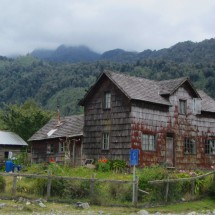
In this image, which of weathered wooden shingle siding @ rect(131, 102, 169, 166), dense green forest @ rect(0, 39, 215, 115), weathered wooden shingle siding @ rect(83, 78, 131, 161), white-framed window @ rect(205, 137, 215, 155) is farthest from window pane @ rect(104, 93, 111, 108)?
dense green forest @ rect(0, 39, 215, 115)

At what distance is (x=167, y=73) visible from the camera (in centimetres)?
12669

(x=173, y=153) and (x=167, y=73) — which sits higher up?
(x=167, y=73)

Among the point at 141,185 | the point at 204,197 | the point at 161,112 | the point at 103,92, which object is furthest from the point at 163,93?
the point at 141,185

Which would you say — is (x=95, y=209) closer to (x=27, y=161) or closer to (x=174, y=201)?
(x=174, y=201)

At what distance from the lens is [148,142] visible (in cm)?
3086

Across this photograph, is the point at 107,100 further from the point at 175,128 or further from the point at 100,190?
the point at 100,190

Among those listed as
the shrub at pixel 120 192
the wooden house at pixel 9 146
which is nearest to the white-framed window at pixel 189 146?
the shrub at pixel 120 192

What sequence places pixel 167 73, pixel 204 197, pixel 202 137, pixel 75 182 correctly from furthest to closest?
1. pixel 167 73
2. pixel 202 137
3. pixel 204 197
4. pixel 75 182

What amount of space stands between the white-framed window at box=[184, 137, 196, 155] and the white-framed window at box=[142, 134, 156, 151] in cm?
350

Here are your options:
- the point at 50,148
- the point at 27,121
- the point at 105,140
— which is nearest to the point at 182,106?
the point at 105,140

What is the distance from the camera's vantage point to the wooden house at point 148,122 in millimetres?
30250

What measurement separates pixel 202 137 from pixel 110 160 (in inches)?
337

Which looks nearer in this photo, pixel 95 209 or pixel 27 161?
pixel 95 209

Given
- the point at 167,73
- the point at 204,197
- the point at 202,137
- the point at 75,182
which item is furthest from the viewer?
the point at 167,73
